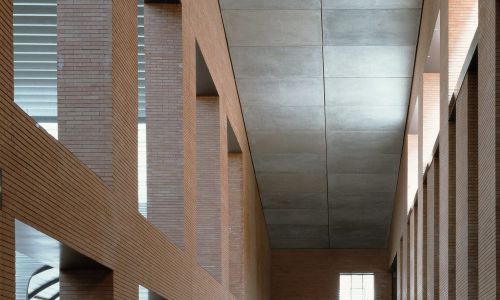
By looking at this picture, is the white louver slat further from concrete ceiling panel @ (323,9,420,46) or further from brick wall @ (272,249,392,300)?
brick wall @ (272,249,392,300)

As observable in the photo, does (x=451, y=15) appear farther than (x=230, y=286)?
No

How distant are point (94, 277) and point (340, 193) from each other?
2402 centimetres

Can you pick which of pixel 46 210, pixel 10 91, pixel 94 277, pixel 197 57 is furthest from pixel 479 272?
pixel 197 57

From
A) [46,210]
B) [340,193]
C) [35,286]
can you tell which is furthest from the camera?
[340,193]

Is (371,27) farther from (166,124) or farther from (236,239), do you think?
(166,124)

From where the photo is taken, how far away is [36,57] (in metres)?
19.6

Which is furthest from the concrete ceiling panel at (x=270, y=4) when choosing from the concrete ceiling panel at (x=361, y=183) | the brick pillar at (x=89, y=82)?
the brick pillar at (x=89, y=82)

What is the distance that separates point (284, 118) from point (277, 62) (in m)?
3.61

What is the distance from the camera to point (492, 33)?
13.0m

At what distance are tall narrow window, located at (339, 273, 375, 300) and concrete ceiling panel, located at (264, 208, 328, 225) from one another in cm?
448

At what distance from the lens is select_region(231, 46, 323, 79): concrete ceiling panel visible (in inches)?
1073

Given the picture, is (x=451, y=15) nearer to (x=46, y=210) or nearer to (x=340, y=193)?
(x=46, y=210)

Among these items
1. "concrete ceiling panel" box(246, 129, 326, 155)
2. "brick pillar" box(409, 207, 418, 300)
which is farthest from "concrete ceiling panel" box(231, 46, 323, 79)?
"brick pillar" box(409, 207, 418, 300)

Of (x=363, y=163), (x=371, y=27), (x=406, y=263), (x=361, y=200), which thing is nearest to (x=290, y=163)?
(x=363, y=163)
